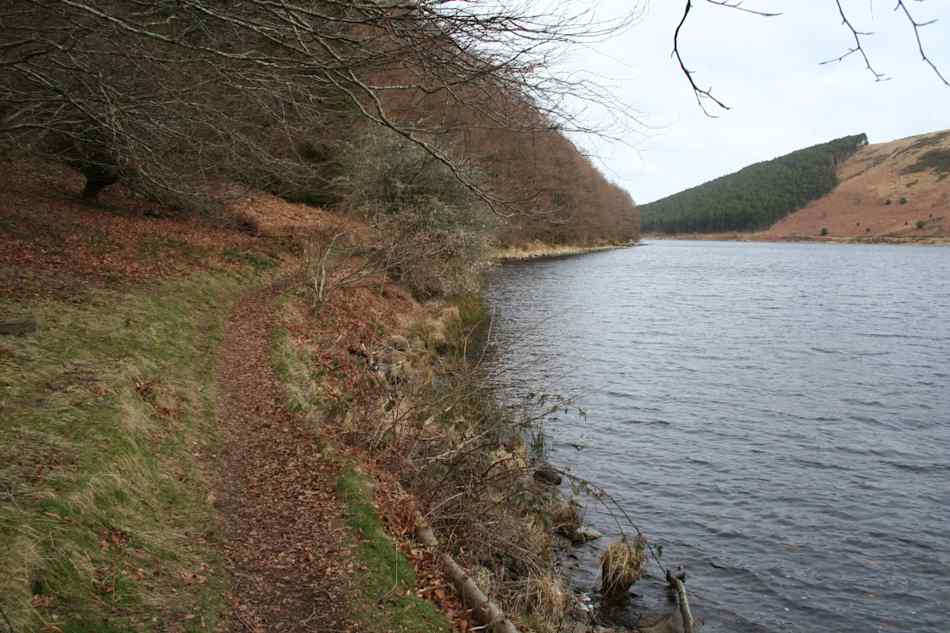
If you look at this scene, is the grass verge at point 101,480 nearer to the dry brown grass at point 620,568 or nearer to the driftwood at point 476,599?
the driftwood at point 476,599

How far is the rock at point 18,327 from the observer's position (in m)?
8.27

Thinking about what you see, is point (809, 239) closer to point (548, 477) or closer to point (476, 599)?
point (548, 477)

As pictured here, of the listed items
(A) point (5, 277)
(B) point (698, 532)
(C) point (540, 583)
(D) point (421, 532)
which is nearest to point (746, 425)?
(B) point (698, 532)

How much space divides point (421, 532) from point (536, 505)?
3.17 meters

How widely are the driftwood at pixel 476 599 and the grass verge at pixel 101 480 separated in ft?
7.22

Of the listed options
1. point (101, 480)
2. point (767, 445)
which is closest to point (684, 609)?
point (101, 480)

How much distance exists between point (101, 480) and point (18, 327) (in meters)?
3.64

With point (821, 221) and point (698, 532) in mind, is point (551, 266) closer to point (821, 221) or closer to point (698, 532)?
point (698, 532)

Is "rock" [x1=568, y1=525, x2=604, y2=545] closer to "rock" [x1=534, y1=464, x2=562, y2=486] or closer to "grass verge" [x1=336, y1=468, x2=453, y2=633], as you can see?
"rock" [x1=534, y1=464, x2=562, y2=486]

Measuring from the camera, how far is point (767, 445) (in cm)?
1461

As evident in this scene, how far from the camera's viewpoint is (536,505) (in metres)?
10.1

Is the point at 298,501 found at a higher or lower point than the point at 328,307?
lower

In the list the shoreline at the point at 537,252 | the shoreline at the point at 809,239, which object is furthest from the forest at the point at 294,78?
the shoreline at the point at 809,239

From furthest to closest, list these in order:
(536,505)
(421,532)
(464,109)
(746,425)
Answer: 1. (746,425)
2. (536,505)
3. (421,532)
4. (464,109)
